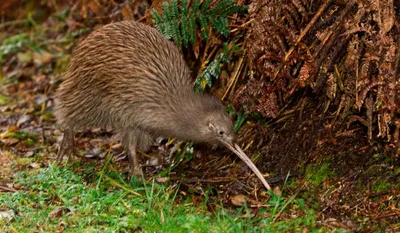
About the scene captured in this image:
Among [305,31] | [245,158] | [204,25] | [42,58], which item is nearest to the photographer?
[305,31]

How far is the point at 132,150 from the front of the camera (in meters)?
4.65

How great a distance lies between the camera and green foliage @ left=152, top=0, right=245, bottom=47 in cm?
443

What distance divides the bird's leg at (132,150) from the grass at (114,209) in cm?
13

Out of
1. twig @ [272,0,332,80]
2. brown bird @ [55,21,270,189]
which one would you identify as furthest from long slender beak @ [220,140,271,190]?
twig @ [272,0,332,80]

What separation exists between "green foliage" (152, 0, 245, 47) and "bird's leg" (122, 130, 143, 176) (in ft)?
2.24

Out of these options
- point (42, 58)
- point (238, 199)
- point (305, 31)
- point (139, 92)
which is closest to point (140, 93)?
point (139, 92)

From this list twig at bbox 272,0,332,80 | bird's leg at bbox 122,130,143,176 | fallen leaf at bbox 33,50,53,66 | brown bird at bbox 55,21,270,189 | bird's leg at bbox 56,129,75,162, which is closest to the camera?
twig at bbox 272,0,332,80

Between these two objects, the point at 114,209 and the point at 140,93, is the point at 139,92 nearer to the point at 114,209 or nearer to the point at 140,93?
the point at 140,93

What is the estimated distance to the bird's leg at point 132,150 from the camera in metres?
4.62

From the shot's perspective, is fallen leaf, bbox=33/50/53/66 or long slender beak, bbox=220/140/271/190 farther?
fallen leaf, bbox=33/50/53/66

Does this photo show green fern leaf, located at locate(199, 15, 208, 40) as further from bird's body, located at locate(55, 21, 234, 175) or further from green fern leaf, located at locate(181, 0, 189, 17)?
bird's body, located at locate(55, 21, 234, 175)

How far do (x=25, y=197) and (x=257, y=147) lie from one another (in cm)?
146

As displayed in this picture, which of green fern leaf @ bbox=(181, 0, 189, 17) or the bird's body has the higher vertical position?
green fern leaf @ bbox=(181, 0, 189, 17)

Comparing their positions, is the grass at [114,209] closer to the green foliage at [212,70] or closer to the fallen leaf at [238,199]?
the fallen leaf at [238,199]
